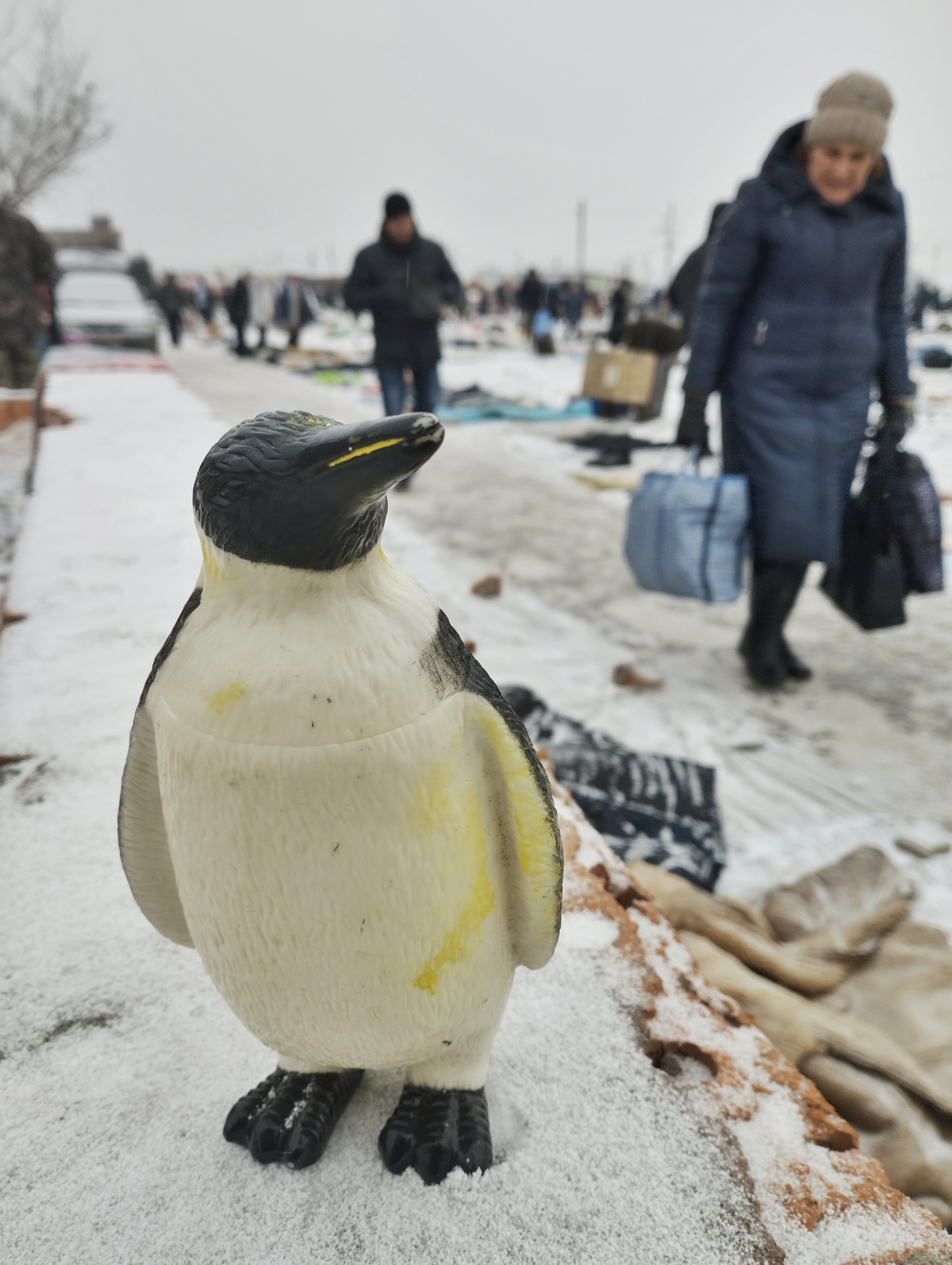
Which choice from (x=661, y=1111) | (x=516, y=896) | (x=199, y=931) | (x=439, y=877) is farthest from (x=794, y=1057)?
(x=199, y=931)

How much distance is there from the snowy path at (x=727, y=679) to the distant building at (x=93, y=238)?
29177 mm

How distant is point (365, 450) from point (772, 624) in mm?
2529

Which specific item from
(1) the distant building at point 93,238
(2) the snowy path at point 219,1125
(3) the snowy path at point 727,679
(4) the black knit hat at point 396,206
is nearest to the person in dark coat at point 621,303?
(4) the black knit hat at point 396,206

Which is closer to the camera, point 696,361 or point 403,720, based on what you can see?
point 403,720

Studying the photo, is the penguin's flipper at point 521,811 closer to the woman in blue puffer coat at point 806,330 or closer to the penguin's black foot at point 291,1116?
the penguin's black foot at point 291,1116

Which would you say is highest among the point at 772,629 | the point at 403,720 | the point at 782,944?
the point at 403,720

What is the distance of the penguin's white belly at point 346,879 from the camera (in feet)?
2.50

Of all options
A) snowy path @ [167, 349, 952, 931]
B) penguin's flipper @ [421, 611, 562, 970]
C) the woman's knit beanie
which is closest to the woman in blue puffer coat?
the woman's knit beanie

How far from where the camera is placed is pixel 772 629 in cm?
293

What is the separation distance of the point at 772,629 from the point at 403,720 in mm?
2446

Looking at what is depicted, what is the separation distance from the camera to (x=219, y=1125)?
104 centimetres

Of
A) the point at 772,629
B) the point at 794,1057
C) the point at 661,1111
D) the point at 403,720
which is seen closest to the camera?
the point at 403,720

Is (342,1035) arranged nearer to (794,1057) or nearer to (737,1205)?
(737,1205)

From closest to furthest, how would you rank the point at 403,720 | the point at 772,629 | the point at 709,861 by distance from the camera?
1. the point at 403,720
2. the point at 709,861
3. the point at 772,629
